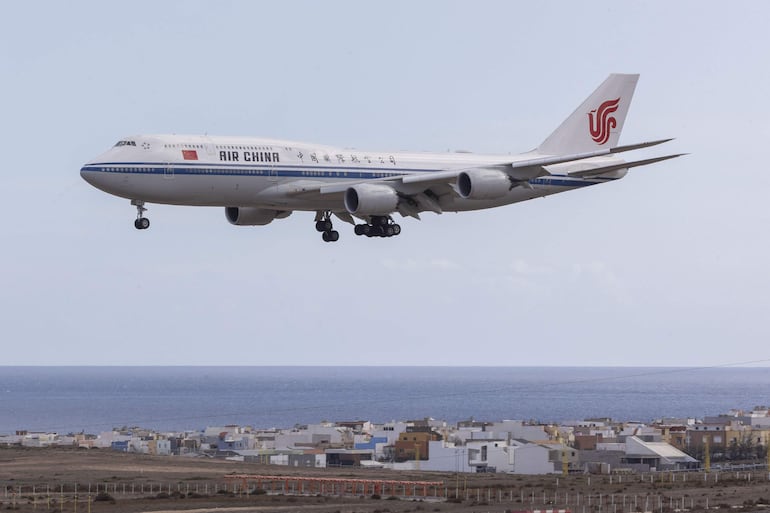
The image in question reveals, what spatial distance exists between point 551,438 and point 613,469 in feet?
87.3

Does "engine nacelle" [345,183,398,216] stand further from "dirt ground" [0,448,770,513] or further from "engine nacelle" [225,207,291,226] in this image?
"dirt ground" [0,448,770,513]

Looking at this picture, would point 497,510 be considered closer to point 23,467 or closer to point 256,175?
point 256,175

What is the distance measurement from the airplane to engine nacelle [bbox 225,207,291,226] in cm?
5

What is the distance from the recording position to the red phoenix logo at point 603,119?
250 feet

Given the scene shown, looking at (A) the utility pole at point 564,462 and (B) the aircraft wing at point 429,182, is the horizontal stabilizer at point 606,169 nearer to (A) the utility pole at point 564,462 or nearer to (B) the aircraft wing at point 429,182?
(B) the aircraft wing at point 429,182

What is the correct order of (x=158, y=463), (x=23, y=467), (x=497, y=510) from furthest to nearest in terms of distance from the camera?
1. (x=158, y=463)
2. (x=23, y=467)
3. (x=497, y=510)

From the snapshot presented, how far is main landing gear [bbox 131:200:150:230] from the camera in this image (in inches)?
2241

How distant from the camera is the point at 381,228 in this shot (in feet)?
215

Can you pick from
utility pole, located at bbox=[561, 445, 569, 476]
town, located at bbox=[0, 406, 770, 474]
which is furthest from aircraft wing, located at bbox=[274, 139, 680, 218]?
town, located at bbox=[0, 406, 770, 474]

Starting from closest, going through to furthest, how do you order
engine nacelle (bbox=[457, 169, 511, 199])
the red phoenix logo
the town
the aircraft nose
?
the aircraft nose
engine nacelle (bbox=[457, 169, 511, 199])
the red phoenix logo
the town

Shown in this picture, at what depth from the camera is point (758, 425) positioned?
170m

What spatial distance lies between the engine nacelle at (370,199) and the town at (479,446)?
52.1 meters

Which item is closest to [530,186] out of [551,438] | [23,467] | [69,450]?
[23,467]

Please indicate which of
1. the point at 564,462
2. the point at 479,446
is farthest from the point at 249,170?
the point at 479,446
